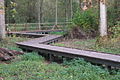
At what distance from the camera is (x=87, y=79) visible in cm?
605

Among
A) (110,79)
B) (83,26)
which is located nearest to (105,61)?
(110,79)

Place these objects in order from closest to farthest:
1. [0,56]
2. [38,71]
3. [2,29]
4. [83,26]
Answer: [38,71]
[0,56]
[2,29]
[83,26]

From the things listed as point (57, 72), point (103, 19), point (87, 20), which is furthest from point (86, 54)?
point (87, 20)

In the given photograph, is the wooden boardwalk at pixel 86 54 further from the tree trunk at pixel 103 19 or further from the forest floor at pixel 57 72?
the tree trunk at pixel 103 19

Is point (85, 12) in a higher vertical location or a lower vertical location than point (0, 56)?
higher

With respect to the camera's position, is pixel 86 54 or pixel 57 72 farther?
pixel 86 54

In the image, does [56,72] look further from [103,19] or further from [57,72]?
[103,19]

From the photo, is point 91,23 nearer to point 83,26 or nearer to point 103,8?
point 83,26

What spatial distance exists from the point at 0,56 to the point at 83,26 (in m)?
8.91

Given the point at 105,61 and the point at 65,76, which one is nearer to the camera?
the point at 65,76

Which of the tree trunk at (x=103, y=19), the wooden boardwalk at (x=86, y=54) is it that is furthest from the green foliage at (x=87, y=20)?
the wooden boardwalk at (x=86, y=54)

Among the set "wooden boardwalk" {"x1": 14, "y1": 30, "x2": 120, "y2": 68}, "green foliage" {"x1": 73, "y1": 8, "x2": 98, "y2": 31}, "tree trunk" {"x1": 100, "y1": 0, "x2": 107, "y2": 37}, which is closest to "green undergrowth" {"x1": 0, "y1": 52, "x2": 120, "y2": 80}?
"wooden boardwalk" {"x1": 14, "y1": 30, "x2": 120, "y2": 68}

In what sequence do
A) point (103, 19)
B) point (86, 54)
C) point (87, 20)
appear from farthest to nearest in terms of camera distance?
point (87, 20) < point (103, 19) < point (86, 54)

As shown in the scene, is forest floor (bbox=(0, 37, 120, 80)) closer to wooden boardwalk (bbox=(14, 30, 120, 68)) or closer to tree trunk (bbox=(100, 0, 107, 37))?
wooden boardwalk (bbox=(14, 30, 120, 68))
